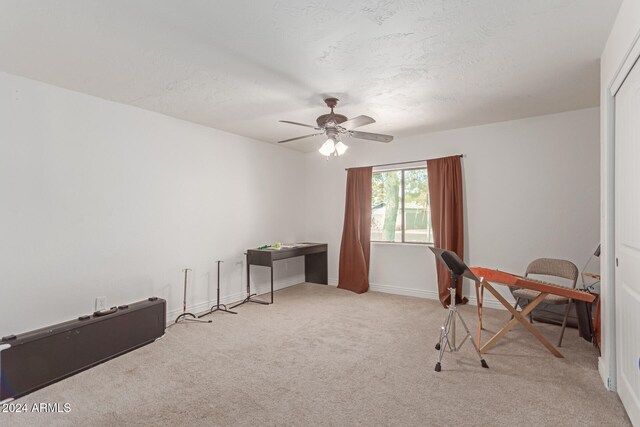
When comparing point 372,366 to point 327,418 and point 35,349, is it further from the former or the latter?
point 35,349

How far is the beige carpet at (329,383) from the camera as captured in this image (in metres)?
1.94

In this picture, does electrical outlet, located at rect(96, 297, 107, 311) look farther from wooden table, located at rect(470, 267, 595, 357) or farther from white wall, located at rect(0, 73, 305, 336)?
wooden table, located at rect(470, 267, 595, 357)

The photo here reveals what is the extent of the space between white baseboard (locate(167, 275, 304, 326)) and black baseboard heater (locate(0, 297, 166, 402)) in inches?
22.3

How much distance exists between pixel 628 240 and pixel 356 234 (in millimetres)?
3528

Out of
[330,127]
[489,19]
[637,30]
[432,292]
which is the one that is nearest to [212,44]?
[330,127]

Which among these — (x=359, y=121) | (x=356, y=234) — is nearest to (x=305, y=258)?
(x=356, y=234)

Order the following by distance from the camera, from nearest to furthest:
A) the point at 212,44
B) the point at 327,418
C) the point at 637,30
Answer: the point at 637,30, the point at 327,418, the point at 212,44

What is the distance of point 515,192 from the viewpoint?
4059mm

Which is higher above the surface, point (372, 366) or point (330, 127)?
point (330, 127)

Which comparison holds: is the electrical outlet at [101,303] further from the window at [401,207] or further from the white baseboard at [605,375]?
the white baseboard at [605,375]

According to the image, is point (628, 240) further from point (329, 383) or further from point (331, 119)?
point (331, 119)

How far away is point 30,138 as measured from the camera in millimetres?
2762

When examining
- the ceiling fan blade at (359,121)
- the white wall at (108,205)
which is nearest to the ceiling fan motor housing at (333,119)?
the ceiling fan blade at (359,121)

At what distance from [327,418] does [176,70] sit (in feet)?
9.27
